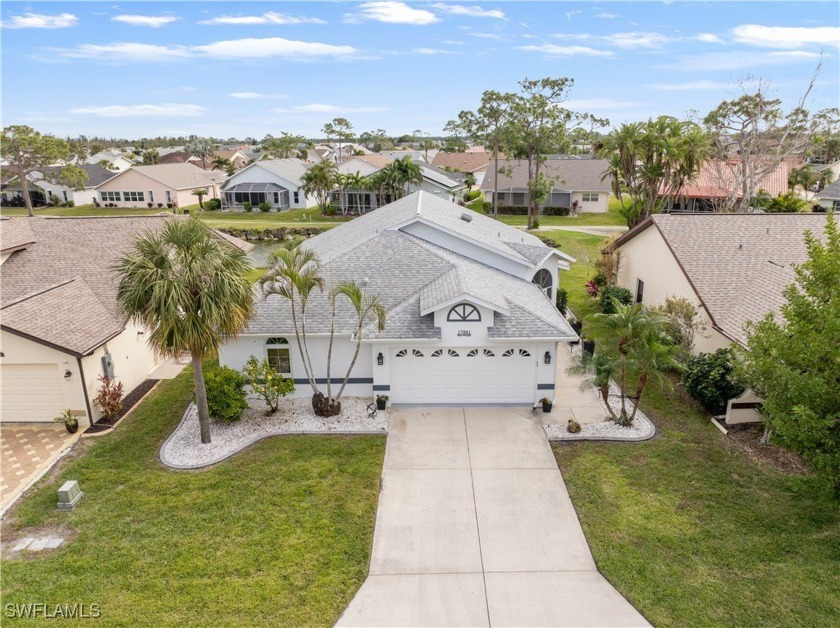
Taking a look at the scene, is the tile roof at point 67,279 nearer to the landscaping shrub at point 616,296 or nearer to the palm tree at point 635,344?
the palm tree at point 635,344

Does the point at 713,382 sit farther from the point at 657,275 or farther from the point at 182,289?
the point at 182,289

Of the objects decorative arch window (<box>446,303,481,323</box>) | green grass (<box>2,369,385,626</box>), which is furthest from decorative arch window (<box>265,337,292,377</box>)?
decorative arch window (<box>446,303,481,323</box>)

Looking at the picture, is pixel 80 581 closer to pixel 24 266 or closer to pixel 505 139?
pixel 24 266

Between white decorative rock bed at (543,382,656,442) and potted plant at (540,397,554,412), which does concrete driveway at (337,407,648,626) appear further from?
potted plant at (540,397,554,412)

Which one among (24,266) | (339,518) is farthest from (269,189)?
(339,518)

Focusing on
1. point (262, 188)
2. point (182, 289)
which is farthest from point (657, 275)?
point (262, 188)
